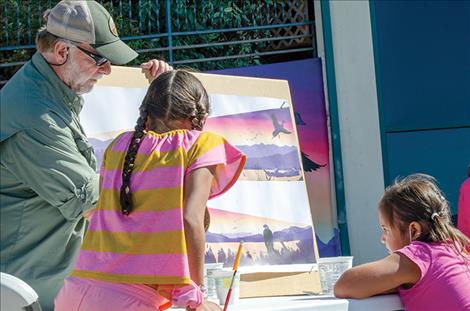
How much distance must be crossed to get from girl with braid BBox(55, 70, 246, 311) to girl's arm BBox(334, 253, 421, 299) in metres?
0.45

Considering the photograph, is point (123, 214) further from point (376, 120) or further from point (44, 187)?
point (376, 120)

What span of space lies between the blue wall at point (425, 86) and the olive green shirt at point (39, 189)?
133 inches

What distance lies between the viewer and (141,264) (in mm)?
1690

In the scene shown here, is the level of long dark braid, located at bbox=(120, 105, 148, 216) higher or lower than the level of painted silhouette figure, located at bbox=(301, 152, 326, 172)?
higher

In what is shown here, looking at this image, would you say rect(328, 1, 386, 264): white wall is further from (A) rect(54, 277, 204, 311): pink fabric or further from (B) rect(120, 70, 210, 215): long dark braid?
(A) rect(54, 277, 204, 311): pink fabric

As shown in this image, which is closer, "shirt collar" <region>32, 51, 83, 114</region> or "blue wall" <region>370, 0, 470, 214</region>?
"shirt collar" <region>32, 51, 83, 114</region>

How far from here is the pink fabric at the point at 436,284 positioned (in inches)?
78.3

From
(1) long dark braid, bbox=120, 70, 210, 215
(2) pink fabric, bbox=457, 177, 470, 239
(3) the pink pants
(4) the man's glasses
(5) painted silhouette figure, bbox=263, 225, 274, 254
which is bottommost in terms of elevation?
(2) pink fabric, bbox=457, 177, 470, 239

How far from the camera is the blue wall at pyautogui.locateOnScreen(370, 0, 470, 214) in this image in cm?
518

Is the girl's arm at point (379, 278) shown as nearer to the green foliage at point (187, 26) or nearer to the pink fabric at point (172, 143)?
the pink fabric at point (172, 143)

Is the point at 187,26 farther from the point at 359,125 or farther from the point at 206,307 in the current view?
the point at 206,307

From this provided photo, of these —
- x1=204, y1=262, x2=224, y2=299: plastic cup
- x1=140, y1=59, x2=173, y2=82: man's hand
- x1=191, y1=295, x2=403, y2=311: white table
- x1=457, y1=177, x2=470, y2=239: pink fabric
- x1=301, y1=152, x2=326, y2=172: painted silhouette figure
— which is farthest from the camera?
x1=301, y1=152, x2=326, y2=172: painted silhouette figure

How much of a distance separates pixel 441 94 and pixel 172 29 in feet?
6.41

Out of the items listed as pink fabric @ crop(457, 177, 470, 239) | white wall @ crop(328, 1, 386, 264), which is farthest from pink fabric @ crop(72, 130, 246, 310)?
white wall @ crop(328, 1, 386, 264)
